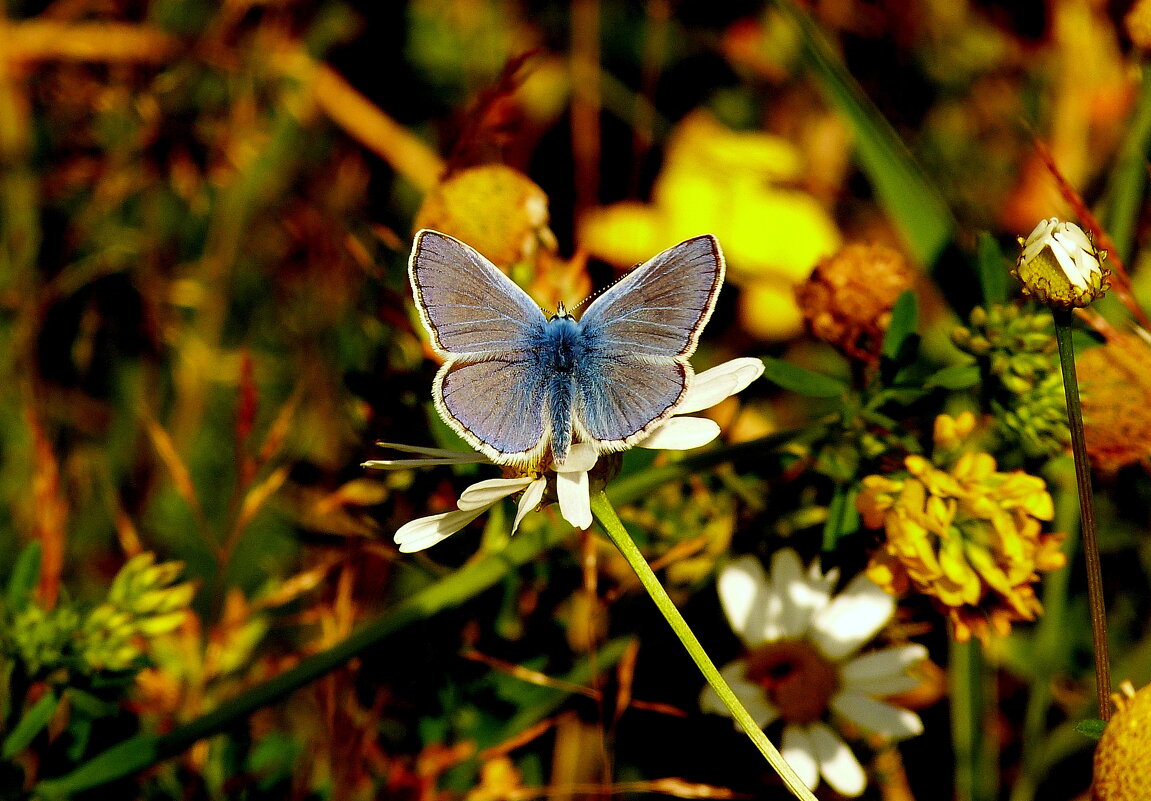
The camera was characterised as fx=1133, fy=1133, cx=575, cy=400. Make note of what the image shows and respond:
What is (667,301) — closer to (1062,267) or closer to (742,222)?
(1062,267)

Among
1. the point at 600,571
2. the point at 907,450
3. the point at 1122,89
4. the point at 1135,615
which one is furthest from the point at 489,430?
the point at 1122,89

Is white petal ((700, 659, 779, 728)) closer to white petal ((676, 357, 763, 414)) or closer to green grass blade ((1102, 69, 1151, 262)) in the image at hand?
white petal ((676, 357, 763, 414))

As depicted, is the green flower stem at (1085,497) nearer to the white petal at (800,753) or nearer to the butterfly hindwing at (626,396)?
the butterfly hindwing at (626,396)

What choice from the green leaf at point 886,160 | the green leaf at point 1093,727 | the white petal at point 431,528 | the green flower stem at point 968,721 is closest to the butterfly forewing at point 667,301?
the white petal at point 431,528

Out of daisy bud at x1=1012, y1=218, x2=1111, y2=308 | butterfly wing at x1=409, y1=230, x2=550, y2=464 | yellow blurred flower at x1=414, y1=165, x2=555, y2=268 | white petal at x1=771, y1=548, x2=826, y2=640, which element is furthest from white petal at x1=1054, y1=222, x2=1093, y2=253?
yellow blurred flower at x1=414, y1=165, x2=555, y2=268

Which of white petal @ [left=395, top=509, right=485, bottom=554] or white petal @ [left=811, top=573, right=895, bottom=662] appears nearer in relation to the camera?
white petal @ [left=395, top=509, right=485, bottom=554]

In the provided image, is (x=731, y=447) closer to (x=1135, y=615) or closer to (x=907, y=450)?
(x=907, y=450)
